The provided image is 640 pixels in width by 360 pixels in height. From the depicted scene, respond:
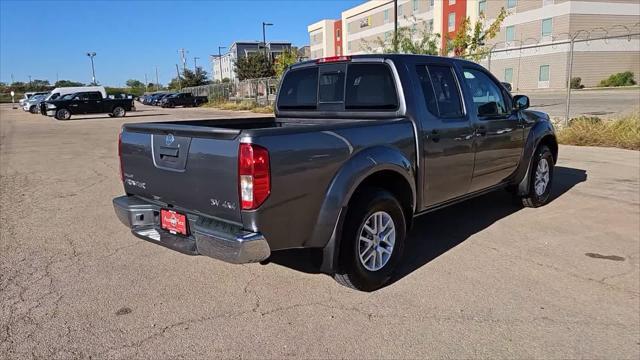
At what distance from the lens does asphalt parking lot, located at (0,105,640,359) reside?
3.21 metres

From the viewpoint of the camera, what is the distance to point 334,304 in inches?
150

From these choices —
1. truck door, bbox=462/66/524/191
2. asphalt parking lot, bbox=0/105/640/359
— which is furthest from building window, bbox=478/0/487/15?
truck door, bbox=462/66/524/191

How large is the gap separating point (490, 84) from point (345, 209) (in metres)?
2.93

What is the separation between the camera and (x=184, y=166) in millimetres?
3592

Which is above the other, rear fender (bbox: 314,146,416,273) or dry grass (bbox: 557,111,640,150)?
rear fender (bbox: 314,146,416,273)

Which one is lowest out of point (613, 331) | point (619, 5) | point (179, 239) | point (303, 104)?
point (613, 331)

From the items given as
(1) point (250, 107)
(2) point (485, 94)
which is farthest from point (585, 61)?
(2) point (485, 94)

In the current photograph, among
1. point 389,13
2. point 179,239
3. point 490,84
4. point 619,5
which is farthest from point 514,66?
point 179,239

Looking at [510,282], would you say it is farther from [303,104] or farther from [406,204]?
[303,104]

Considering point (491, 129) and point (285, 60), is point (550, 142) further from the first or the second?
point (285, 60)

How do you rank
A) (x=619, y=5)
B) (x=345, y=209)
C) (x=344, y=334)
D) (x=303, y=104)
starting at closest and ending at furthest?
(x=344, y=334) < (x=345, y=209) < (x=303, y=104) < (x=619, y=5)

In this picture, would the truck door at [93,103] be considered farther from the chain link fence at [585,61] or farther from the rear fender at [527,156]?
the chain link fence at [585,61]

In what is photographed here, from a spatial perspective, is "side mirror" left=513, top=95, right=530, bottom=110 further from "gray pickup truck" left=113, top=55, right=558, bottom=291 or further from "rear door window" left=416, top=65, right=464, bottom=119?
"rear door window" left=416, top=65, right=464, bottom=119

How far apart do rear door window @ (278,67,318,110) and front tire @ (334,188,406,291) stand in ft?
5.26
